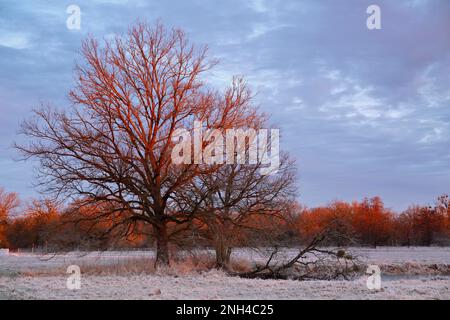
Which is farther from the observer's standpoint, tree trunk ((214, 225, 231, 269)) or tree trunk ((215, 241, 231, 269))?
tree trunk ((215, 241, 231, 269))

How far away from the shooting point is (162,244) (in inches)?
1050

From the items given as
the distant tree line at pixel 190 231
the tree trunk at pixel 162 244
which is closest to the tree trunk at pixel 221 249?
the distant tree line at pixel 190 231

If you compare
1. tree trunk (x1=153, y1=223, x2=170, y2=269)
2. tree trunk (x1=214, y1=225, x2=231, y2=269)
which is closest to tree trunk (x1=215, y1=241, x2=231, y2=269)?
tree trunk (x1=214, y1=225, x2=231, y2=269)

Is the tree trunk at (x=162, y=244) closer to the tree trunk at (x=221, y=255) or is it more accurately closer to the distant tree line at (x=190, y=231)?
the distant tree line at (x=190, y=231)

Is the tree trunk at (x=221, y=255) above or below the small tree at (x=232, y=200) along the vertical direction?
below

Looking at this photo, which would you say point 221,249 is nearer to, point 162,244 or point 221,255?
point 221,255

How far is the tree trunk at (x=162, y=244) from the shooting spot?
26297mm

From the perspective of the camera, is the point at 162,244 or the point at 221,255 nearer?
the point at 162,244

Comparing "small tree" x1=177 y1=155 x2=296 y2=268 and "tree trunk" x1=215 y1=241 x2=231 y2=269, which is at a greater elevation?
"small tree" x1=177 y1=155 x2=296 y2=268

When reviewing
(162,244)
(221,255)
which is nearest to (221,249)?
(221,255)

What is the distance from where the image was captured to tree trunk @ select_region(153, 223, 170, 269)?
26.3 m

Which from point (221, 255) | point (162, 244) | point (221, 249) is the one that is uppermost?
point (162, 244)

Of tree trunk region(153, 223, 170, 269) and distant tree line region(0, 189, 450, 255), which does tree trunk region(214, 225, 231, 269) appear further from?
tree trunk region(153, 223, 170, 269)

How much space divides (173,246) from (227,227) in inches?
116
